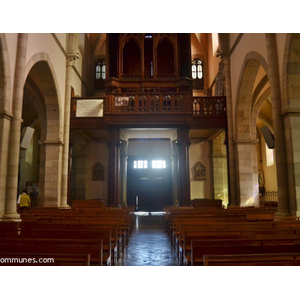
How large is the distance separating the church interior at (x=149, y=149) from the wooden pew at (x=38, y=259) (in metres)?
0.01

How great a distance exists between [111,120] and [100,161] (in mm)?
5707

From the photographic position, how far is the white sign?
47.9 feet

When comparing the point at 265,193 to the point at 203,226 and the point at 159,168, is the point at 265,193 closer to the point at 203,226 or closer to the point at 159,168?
the point at 159,168

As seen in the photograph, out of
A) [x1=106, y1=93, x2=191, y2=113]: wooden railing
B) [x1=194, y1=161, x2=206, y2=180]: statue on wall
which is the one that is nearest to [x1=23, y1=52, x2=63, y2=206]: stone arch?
[x1=106, y1=93, x2=191, y2=113]: wooden railing

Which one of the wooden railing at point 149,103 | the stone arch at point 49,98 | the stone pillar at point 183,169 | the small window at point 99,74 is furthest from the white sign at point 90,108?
the small window at point 99,74

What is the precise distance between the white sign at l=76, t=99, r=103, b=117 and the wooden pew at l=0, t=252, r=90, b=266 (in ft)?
37.2

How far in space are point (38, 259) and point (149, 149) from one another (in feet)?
56.7

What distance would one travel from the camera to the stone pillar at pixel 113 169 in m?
13.8

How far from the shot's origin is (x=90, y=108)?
48.1 feet

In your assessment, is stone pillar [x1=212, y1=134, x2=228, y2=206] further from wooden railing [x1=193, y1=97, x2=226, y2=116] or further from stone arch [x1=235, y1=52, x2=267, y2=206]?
stone arch [x1=235, y1=52, x2=267, y2=206]

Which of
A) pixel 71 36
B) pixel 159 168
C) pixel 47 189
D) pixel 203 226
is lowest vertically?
pixel 203 226

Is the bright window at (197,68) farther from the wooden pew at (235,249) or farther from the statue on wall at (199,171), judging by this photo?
the wooden pew at (235,249)

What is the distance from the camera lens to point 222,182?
61.3ft

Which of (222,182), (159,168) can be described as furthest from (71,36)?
(222,182)
